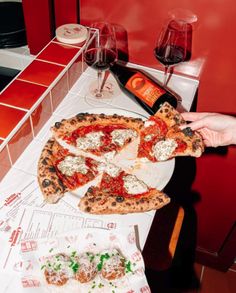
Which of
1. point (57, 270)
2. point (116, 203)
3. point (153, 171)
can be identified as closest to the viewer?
point (57, 270)

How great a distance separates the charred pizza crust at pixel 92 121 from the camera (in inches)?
47.4

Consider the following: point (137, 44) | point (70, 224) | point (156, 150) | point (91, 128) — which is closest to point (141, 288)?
point (70, 224)

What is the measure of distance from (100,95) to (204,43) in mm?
413

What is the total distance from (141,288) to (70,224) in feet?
0.83

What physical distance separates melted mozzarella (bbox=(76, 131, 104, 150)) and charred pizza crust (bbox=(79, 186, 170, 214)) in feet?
0.58

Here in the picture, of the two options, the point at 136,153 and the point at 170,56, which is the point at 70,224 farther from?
the point at 170,56

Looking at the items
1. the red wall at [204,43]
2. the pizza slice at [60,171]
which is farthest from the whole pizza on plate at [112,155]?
the red wall at [204,43]

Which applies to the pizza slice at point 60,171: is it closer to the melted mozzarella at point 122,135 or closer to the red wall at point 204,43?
the melted mozzarella at point 122,135

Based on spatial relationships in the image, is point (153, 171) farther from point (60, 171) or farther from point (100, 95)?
point (100, 95)

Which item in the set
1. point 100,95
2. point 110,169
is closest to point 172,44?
point 100,95

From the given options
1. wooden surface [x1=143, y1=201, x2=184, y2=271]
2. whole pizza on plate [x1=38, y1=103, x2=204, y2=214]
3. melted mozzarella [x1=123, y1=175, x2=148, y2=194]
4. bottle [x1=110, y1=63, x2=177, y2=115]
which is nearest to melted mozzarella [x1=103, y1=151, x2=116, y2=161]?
whole pizza on plate [x1=38, y1=103, x2=204, y2=214]

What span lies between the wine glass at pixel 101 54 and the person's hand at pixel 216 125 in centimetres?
31

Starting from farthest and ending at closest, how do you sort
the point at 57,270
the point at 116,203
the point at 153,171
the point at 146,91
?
the point at 146,91
the point at 153,171
the point at 116,203
the point at 57,270

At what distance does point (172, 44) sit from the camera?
1.36m
